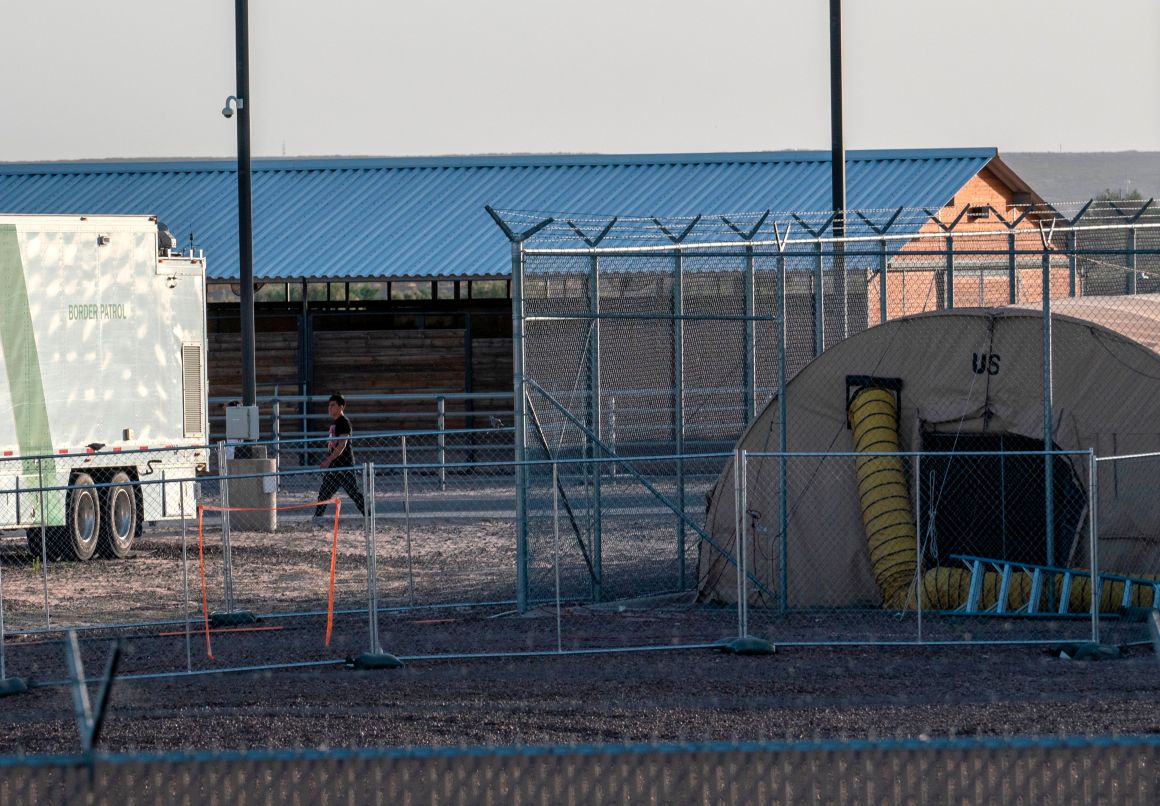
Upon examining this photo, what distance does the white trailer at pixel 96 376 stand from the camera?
18.2m

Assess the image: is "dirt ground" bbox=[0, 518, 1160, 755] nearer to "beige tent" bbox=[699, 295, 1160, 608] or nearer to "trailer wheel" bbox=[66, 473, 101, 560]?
"beige tent" bbox=[699, 295, 1160, 608]

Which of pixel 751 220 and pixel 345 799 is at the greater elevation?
→ pixel 751 220

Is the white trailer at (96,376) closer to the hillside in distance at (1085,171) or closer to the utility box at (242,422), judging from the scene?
the utility box at (242,422)

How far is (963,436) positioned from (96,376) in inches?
387

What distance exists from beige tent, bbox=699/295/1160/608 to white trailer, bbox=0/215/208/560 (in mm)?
5795

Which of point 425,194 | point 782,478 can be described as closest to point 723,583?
point 782,478

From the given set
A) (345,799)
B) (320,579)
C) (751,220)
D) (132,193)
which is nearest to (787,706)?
(345,799)

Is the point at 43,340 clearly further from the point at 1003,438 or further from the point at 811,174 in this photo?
the point at 811,174

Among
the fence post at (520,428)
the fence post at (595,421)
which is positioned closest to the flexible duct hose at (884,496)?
the fence post at (595,421)

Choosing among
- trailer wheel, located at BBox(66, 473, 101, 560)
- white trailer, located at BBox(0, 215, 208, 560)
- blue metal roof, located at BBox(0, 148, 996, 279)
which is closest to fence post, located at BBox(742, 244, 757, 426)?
white trailer, located at BBox(0, 215, 208, 560)

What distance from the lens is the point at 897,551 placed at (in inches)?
567

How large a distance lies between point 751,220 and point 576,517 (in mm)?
15858

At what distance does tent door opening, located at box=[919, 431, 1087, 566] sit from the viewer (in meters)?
14.4

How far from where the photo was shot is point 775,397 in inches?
609
